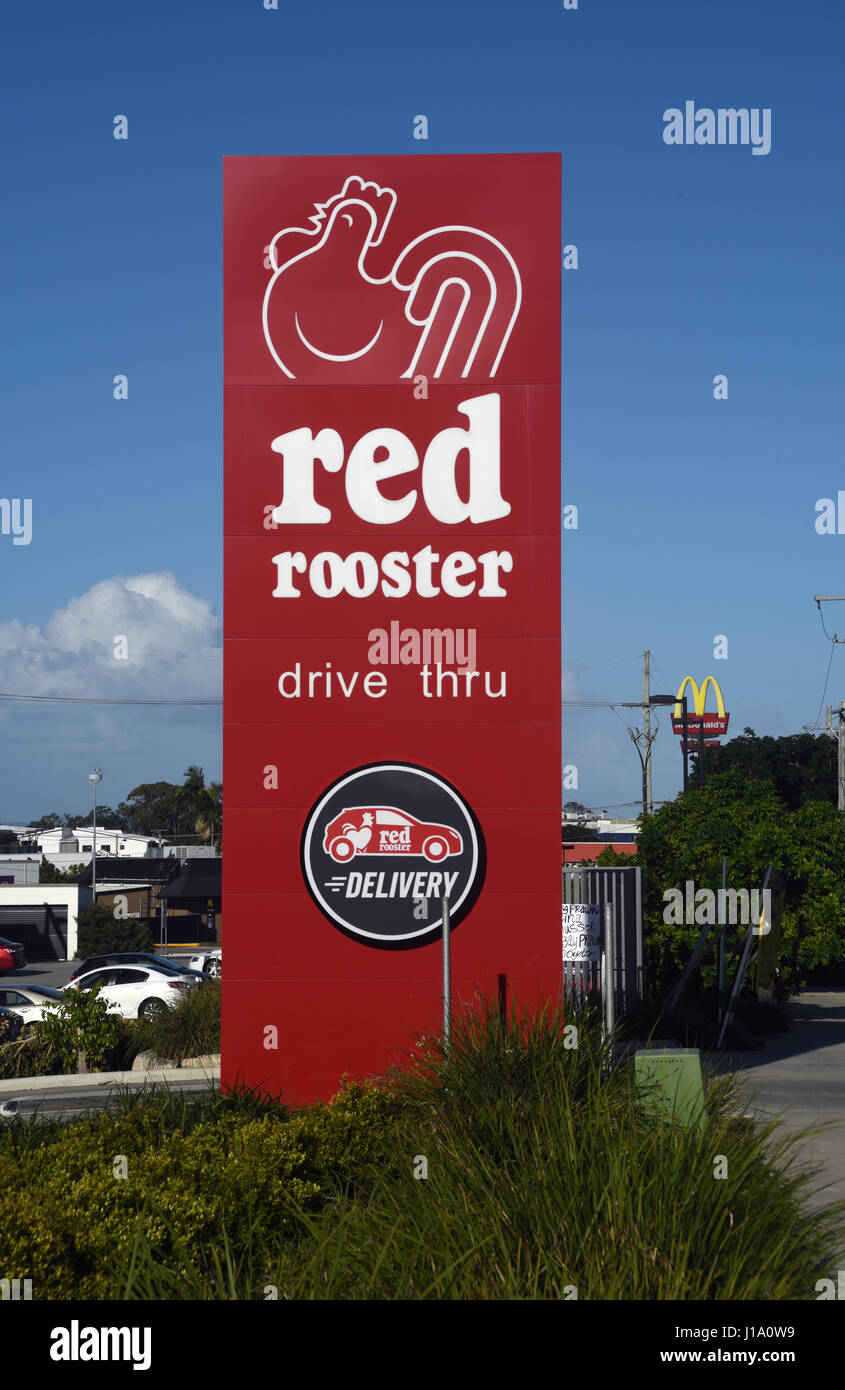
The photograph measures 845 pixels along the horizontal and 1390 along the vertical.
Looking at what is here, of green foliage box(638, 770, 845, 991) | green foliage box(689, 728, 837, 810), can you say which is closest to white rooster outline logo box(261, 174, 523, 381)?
green foliage box(638, 770, 845, 991)

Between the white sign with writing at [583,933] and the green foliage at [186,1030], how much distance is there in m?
5.32

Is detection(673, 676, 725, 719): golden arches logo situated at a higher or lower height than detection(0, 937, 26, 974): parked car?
higher

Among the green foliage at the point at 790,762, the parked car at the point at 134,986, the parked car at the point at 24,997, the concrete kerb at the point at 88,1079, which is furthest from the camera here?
the green foliage at the point at 790,762

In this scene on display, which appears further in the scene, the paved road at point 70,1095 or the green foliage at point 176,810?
the green foliage at point 176,810

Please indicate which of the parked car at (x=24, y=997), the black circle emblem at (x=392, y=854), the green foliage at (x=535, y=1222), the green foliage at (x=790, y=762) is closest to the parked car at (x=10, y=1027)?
the parked car at (x=24, y=997)

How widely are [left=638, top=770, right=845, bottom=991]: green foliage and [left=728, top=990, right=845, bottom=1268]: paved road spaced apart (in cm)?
171

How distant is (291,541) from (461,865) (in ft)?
12.5

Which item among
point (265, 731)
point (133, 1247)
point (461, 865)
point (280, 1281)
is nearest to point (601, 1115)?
point (280, 1281)

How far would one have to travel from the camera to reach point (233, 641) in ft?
41.2

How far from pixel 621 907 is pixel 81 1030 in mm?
9265

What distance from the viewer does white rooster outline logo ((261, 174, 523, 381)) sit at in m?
12.7

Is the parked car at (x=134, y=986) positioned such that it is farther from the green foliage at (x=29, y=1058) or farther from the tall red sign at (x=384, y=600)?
the tall red sign at (x=384, y=600)

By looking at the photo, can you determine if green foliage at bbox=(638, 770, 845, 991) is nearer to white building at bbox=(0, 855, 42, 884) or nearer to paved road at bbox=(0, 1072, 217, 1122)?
paved road at bbox=(0, 1072, 217, 1122)

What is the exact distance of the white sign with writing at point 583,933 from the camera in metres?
17.8
